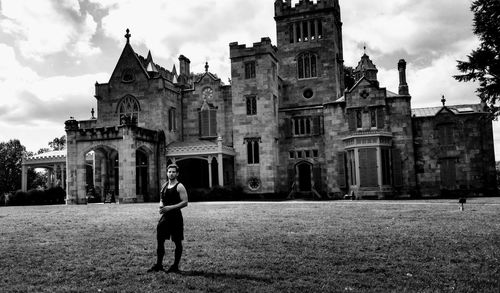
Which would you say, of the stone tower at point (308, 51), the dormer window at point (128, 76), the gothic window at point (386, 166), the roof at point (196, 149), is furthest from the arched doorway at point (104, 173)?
the gothic window at point (386, 166)

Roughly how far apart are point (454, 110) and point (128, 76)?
26700 mm

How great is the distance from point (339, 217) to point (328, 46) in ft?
94.0

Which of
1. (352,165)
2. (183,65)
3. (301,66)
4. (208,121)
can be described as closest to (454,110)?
(352,165)

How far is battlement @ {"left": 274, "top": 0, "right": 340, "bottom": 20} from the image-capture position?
45250mm

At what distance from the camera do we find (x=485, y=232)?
14.2m

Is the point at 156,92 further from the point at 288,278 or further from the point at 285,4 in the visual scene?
the point at 288,278

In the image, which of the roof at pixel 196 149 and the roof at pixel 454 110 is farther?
the roof at pixel 196 149

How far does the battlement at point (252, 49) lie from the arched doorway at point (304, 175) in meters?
9.76

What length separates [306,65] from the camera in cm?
4572

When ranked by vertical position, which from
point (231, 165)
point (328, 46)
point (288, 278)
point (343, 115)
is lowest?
point (288, 278)

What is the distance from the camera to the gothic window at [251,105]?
133 ft

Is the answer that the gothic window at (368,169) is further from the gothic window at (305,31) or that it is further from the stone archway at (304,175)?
the gothic window at (305,31)

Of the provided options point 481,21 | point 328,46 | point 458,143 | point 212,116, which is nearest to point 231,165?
point 212,116

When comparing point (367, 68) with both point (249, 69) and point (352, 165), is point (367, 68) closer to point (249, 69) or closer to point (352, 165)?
point (249, 69)
